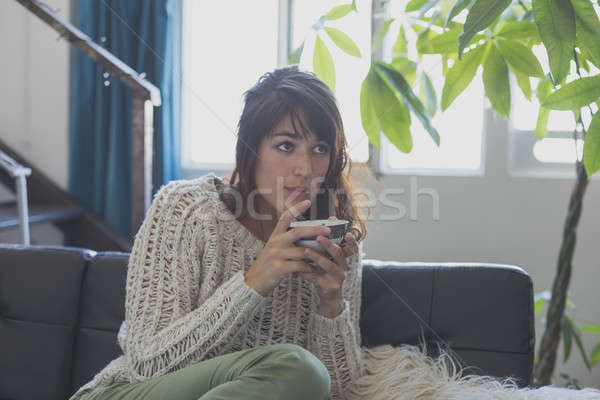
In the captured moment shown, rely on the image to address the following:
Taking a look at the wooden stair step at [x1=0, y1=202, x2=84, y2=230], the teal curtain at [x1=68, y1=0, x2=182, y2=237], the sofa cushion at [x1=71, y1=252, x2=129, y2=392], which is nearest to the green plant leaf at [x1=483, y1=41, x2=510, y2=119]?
the sofa cushion at [x1=71, y1=252, x2=129, y2=392]

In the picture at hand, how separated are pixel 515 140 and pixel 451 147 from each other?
0.94 ft

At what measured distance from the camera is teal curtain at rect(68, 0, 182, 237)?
276 centimetres

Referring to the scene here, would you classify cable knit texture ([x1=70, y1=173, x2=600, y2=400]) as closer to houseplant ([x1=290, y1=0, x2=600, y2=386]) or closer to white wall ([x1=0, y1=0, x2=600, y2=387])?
houseplant ([x1=290, y1=0, x2=600, y2=386])

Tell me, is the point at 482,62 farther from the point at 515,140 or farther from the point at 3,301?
the point at 515,140

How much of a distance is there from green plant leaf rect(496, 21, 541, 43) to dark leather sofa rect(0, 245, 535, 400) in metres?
0.48

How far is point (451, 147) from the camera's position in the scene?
2.71 metres

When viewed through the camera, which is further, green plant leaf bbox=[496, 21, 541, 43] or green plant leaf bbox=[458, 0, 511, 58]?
green plant leaf bbox=[496, 21, 541, 43]

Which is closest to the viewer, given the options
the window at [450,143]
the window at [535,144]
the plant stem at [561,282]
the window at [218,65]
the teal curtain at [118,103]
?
the plant stem at [561,282]

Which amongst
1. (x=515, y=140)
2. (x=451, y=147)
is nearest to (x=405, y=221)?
(x=451, y=147)

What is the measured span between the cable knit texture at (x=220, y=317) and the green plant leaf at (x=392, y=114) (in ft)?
0.88

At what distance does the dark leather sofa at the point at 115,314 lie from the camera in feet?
3.95

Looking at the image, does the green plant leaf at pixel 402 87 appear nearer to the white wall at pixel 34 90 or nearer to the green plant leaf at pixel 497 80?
the green plant leaf at pixel 497 80

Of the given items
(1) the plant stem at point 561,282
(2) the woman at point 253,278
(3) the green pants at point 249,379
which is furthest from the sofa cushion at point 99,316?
(1) the plant stem at point 561,282

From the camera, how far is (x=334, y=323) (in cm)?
112
